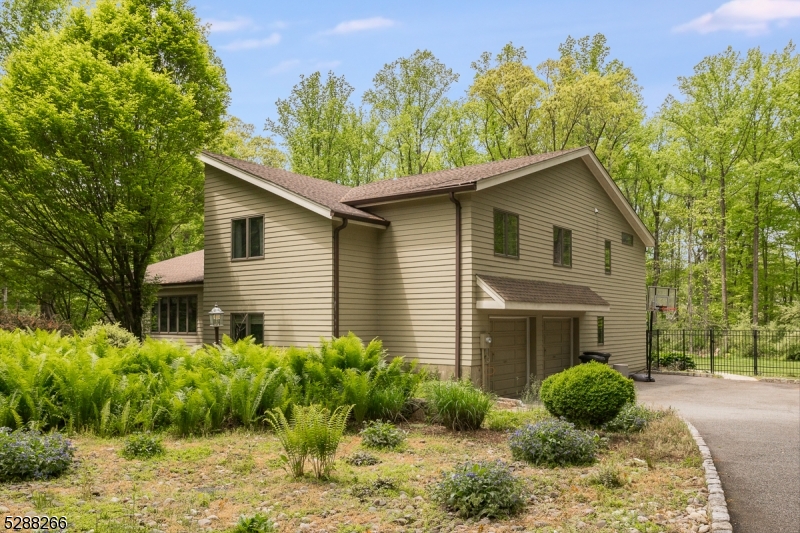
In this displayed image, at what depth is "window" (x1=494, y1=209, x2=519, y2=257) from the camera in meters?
16.5

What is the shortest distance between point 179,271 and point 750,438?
19.2m

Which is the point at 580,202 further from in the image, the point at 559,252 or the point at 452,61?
the point at 452,61

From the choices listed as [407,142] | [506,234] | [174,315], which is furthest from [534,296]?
[407,142]

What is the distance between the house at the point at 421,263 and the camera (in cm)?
1555

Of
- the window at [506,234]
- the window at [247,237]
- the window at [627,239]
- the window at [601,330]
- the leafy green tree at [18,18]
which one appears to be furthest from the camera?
the leafy green tree at [18,18]

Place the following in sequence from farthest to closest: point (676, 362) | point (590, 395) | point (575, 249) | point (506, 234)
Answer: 1. point (676, 362)
2. point (575, 249)
3. point (506, 234)
4. point (590, 395)

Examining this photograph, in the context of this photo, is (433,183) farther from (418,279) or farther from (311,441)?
(311,441)

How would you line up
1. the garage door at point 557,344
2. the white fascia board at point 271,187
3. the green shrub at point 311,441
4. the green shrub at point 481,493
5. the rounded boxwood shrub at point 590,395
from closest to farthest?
the green shrub at point 481,493, the green shrub at point 311,441, the rounded boxwood shrub at point 590,395, the white fascia board at point 271,187, the garage door at point 557,344

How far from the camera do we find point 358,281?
54.1 ft

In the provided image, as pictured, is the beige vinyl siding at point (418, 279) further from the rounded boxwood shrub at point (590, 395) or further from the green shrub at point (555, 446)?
the green shrub at point (555, 446)

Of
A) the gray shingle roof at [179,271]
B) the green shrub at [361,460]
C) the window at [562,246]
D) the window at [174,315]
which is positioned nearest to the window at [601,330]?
the window at [562,246]

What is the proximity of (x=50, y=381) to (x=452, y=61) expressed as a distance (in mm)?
31996

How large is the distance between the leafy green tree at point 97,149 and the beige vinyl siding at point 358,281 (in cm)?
690

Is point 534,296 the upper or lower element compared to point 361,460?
upper
